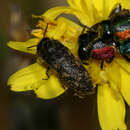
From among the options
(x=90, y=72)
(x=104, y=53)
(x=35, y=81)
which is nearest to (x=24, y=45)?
(x=35, y=81)

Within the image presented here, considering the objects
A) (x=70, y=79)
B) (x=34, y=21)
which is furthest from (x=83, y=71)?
(x=34, y=21)

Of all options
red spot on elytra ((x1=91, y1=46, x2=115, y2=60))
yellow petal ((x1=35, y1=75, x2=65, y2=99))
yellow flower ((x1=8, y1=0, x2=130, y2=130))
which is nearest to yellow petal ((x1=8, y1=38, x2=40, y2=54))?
yellow flower ((x1=8, y1=0, x2=130, y2=130))

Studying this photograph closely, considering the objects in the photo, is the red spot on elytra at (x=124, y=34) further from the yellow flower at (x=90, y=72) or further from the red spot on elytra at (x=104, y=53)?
the yellow flower at (x=90, y=72)

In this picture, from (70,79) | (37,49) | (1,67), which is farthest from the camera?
(1,67)

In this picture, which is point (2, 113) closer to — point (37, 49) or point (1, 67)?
point (1, 67)

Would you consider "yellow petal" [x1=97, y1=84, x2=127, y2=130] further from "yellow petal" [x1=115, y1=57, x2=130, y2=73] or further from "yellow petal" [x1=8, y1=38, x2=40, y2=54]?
"yellow petal" [x1=8, y1=38, x2=40, y2=54]
